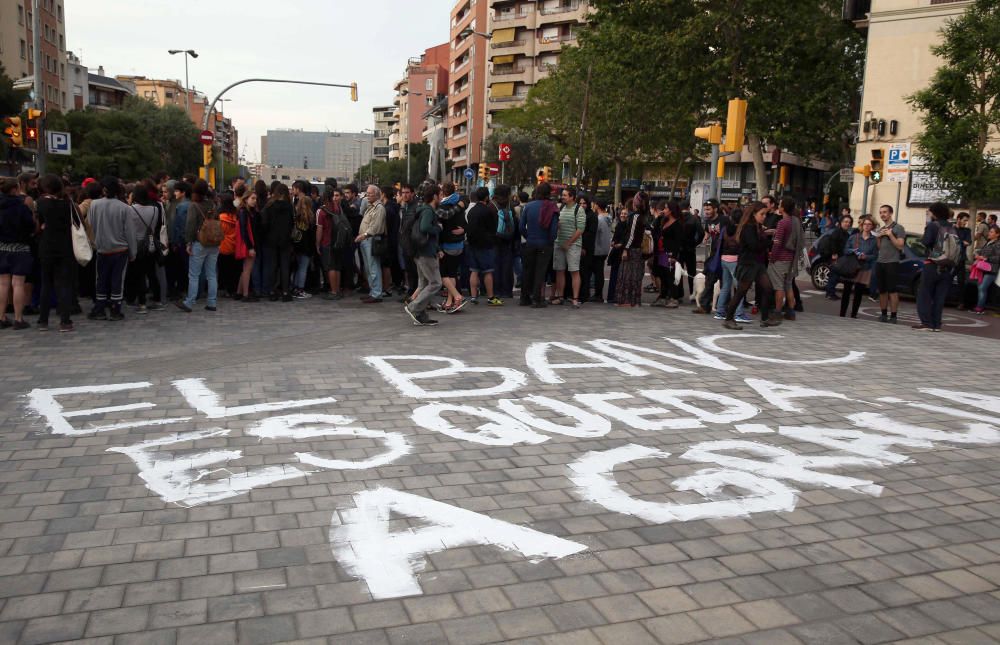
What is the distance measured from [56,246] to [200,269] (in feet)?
7.39

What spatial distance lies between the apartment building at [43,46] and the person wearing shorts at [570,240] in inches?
1920

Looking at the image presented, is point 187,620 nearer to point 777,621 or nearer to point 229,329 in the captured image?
point 777,621

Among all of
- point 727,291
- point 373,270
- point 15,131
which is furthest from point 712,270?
point 15,131

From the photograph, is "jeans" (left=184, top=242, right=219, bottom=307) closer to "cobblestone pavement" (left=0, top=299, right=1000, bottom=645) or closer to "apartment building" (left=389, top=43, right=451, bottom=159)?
"cobblestone pavement" (left=0, top=299, right=1000, bottom=645)

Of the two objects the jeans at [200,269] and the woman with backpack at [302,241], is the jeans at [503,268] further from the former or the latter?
the jeans at [200,269]

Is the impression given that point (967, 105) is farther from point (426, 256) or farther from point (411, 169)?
point (411, 169)

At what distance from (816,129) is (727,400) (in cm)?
3072

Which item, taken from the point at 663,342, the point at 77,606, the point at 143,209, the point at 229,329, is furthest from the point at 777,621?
the point at 143,209

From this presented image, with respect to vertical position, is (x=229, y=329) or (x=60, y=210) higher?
(x=60, y=210)

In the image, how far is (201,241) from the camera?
11461 mm

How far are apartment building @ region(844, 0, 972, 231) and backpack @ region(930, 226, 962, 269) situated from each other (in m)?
16.2

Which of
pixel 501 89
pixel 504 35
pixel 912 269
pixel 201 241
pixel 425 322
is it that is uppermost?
pixel 504 35

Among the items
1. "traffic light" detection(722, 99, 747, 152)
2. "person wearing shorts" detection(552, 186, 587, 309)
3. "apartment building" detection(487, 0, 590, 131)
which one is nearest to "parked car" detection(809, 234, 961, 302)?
"traffic light" detection(722, 99, 747, 152)

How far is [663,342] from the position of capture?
10.2m
